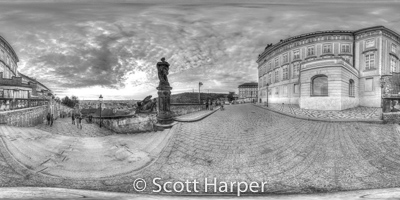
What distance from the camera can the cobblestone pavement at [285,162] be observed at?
50.0 inches

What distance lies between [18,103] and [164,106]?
6.77ft

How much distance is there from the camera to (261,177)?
1.35m

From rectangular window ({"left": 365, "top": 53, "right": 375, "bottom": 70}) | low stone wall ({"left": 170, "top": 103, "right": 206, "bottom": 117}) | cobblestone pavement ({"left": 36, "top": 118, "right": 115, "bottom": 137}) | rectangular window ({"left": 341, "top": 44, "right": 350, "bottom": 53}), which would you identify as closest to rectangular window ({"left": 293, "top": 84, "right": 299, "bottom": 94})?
rectangular window ({"left": 341, "top": 44, "right": 350, "bottom": 53})

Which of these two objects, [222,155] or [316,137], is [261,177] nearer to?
[222,155]

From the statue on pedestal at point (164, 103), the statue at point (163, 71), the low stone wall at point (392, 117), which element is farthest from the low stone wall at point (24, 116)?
the low stone wall at point (392, 117)

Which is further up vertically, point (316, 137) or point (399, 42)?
point (399, 42)

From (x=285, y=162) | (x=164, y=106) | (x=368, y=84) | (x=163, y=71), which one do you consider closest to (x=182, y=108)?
(x=164, y=106)

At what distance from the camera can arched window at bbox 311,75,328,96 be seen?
70.7 inches

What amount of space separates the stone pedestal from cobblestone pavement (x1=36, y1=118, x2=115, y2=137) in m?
1.12

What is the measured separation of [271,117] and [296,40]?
63.1 inches

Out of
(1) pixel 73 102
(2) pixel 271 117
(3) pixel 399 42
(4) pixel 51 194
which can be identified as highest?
(3) pixel 399 42

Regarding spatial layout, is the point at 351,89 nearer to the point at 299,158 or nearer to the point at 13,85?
the point at 299,158

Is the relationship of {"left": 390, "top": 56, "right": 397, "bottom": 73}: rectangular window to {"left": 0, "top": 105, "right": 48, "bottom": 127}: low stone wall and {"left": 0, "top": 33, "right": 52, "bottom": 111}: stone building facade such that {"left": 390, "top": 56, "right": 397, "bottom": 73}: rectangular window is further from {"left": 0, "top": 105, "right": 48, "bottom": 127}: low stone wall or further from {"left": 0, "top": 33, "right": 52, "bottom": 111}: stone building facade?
{"left": 0, "top": 105, "right": 48, "bottom": 127}: low stone wall

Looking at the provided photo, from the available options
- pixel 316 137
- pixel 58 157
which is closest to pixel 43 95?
pixel 58 157
